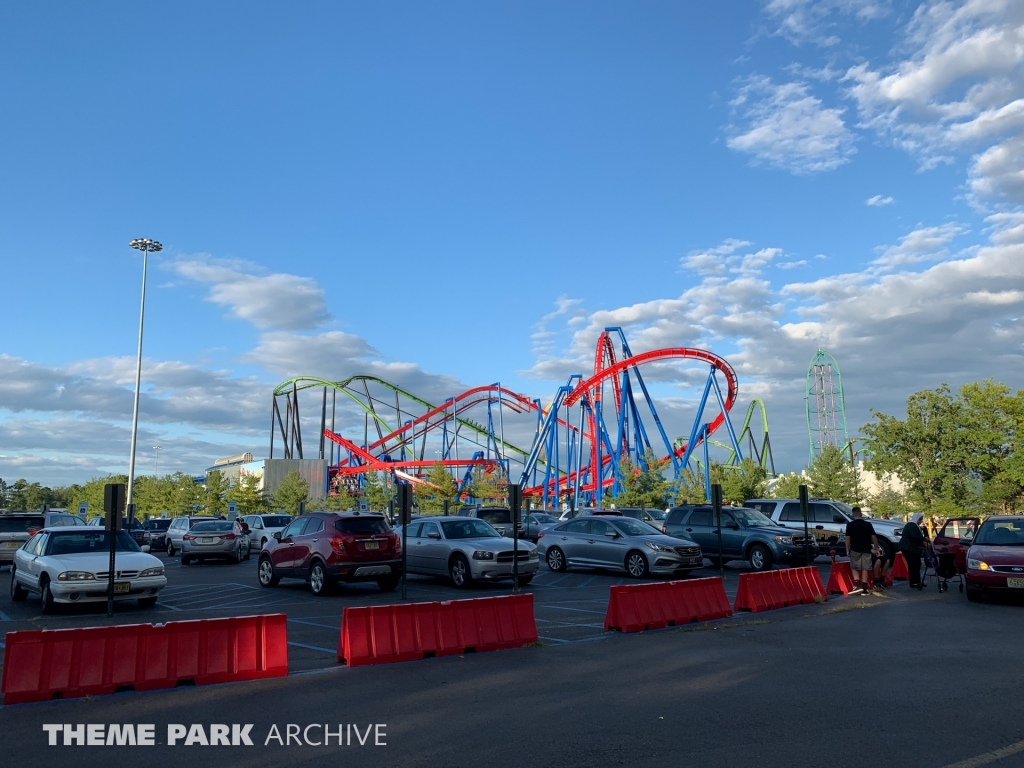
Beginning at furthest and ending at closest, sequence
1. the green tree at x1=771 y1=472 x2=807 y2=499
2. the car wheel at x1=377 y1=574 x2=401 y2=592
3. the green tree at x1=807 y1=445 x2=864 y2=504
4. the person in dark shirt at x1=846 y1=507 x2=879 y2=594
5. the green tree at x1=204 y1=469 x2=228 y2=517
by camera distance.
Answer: the green tree at x1=204 y1=469 x2=228 y2=517 → the green tree at x1=771 y1=472 x2=807 y2=499 → the green tree at x1=807 y1=445 x2=864 y2=504 → the car wheel at x1=377 y1=574 x2=401 y2=592 → the person in dark shirt at x1=846 y1=507 x2=879 y2=594

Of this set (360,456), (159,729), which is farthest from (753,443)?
(159,729)

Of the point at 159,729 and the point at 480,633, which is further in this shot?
the point at 480,633

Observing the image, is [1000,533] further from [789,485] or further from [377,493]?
A: [377,493]

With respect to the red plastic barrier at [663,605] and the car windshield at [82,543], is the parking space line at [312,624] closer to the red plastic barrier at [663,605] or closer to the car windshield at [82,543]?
the red plastic barrier at [663,605]

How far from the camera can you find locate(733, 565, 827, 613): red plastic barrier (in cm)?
1351

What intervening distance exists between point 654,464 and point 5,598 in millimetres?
37596

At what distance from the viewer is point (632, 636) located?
11.2 m

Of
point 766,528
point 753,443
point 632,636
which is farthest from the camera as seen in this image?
point 753,443

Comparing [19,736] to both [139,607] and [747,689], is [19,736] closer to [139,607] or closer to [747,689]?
[747,689]

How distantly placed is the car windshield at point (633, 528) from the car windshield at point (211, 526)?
13464 mm

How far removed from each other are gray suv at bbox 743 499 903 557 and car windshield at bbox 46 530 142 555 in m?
16.5

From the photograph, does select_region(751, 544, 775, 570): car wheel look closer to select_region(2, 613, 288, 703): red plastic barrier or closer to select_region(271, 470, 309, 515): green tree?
select_region(2, 613, 288, 703): red plastic barrier

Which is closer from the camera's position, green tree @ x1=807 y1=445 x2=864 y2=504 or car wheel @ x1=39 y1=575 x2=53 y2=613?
car wheel @ x1=39 y1=575 x2=53 y2=613

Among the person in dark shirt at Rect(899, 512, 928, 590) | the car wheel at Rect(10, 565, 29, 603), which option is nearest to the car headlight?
the person in dark shirt at Rect(899, 512, 928, 590)
